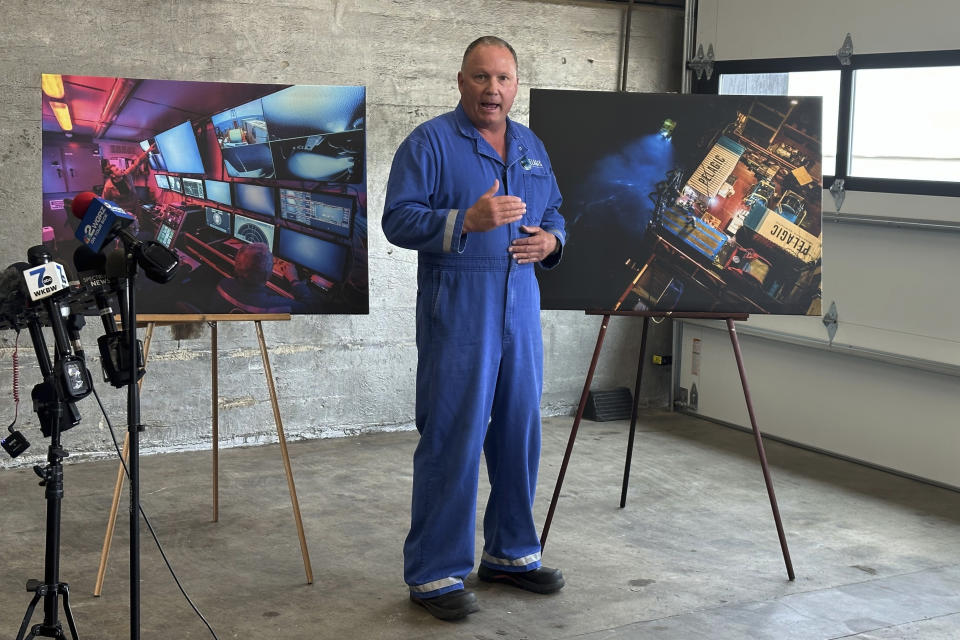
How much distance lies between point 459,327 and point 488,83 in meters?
0.72

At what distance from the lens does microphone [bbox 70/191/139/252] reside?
2336mm

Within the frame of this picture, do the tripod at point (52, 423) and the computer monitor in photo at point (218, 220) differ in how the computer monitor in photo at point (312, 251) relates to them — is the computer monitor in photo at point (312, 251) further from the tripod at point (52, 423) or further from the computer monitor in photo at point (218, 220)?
the tripod at point (52, 423)

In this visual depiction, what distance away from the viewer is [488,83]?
3.21 metres

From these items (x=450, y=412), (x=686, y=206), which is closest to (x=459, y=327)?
(x=450, y=412)

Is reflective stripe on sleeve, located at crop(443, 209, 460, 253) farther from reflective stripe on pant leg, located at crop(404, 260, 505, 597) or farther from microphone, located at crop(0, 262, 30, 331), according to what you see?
microphone, located at crop(0, 262, 30, 331)

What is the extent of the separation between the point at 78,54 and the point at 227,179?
1665 millimetres

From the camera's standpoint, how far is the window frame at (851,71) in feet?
15.5

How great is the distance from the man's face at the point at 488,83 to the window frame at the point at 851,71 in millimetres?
2392

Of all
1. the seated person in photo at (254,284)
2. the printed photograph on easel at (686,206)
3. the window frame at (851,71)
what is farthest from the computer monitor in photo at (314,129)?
the window frame at (851,71)

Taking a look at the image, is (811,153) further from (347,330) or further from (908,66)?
(347,330)

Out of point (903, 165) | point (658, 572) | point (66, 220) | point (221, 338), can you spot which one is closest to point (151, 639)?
point (66, 220)

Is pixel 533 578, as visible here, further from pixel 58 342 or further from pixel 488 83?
pixel 58 342

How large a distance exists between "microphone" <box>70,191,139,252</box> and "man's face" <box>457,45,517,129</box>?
123 cm

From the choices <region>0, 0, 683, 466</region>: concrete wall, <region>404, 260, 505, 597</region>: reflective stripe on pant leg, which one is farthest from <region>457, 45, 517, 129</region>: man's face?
<region>0, 0, 683, 466</region>: concrete wall
